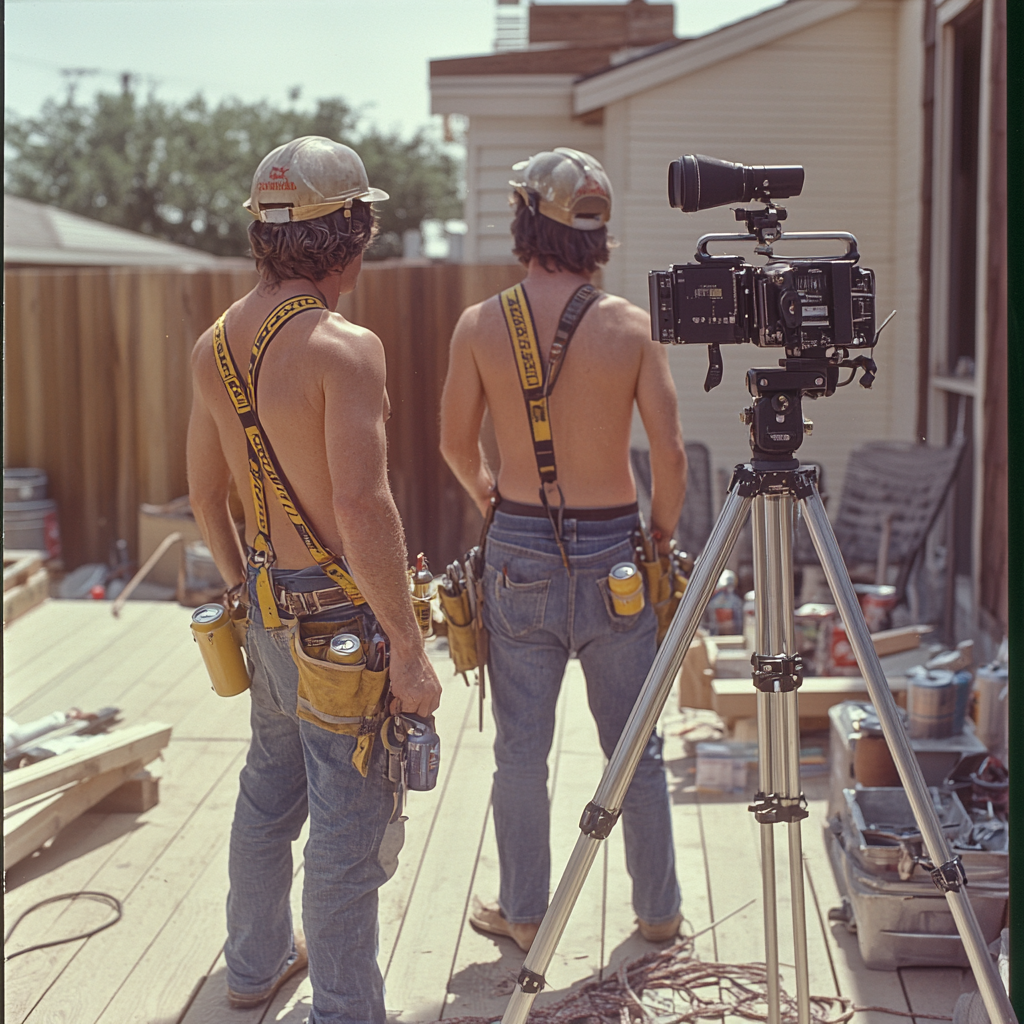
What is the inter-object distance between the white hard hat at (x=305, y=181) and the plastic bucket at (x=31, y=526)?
220 inches

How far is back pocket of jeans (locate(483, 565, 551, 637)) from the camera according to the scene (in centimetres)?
242

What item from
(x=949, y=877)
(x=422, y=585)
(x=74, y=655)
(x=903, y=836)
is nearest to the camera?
(x=949, y=877)

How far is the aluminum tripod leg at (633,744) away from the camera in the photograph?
1.91 metres

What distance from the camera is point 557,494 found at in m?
2.42

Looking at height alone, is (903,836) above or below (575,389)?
below

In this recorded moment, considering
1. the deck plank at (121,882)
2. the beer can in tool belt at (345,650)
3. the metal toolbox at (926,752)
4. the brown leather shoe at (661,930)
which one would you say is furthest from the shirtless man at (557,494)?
the deck plank at (121,882)

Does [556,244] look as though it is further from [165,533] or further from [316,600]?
[165,533]

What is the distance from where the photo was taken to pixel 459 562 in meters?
2.56

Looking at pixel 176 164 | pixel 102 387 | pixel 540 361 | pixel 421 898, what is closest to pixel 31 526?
pixel 102 387

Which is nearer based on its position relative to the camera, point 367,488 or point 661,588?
point 367,488

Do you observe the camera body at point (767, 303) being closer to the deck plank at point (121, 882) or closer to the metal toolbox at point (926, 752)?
the metal toolbox at point (926, 752)

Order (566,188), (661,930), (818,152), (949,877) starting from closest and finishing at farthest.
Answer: (949,877) → (566,188) → (661,930) → (818,152)

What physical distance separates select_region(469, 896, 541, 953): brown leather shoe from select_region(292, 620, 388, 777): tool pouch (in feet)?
2.51

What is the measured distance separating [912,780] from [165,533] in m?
5.52
